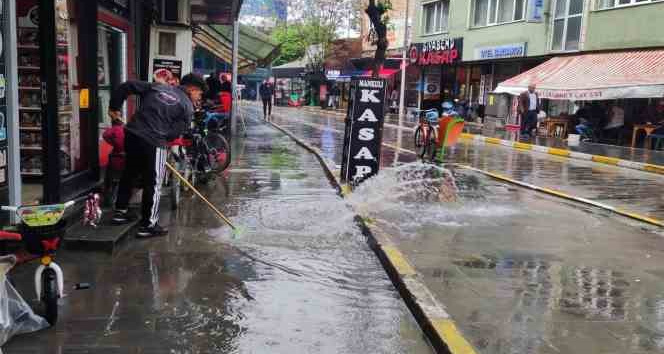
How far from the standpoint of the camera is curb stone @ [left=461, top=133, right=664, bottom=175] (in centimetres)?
1518

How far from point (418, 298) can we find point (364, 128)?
4740 mm

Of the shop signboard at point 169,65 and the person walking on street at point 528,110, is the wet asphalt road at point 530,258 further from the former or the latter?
the person walking on street at point 528,110

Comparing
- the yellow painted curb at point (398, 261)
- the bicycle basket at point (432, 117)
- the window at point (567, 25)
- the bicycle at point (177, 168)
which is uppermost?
the window at point (567, 25)

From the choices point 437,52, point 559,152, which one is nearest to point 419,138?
point 559,152

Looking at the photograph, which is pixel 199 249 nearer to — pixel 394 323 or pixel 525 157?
pixel 394 323

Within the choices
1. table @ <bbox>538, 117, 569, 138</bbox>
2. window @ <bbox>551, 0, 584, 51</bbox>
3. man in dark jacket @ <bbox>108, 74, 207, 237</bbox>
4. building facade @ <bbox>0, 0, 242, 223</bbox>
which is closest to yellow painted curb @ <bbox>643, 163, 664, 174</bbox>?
table @ <bbox>538, 117, 569, 138</bbox>

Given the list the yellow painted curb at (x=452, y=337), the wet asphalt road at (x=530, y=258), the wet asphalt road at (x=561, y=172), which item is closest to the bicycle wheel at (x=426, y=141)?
the wet asphalt road at (x=561, y=172)

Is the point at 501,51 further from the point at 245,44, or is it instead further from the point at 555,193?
the point at 555,193

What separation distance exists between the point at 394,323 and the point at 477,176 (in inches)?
323

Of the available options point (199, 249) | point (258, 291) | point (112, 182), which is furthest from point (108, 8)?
point (258, 291)

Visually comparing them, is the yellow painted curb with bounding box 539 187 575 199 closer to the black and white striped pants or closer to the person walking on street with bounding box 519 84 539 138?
the black and white striped pants

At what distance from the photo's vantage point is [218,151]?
33.9ft

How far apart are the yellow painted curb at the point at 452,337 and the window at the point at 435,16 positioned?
30800mm

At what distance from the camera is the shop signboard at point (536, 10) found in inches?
983
